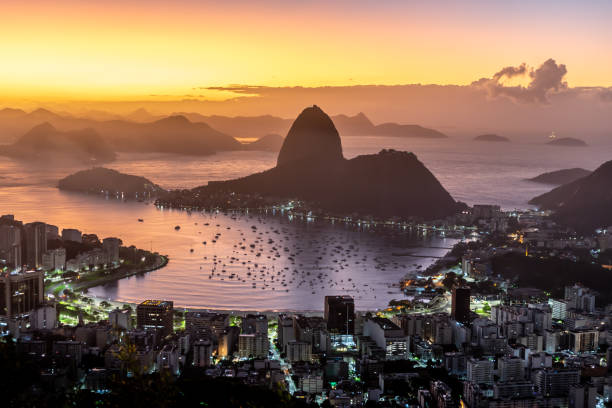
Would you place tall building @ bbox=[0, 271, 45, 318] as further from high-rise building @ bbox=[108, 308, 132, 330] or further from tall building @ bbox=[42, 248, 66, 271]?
tall building @ bbox=[42, 248, 66, 271]

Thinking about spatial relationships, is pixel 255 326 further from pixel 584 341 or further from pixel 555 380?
pixel 584 341

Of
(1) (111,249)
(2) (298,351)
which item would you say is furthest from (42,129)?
(2) (298,351)

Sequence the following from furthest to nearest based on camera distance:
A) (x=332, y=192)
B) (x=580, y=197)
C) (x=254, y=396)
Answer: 1. (x=332, y=192)
2. (x=580, y=197)
3. (x=254, y=396)

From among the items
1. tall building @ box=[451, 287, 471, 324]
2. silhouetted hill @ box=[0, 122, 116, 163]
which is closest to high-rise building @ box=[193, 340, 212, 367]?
tall building @ box=[451, 287, 471, 324]

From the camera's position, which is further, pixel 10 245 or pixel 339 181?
pixel 339 181

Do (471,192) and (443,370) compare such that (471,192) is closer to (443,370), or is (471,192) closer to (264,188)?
(264,188)

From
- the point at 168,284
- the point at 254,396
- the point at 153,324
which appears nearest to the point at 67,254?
the point at 168,284
